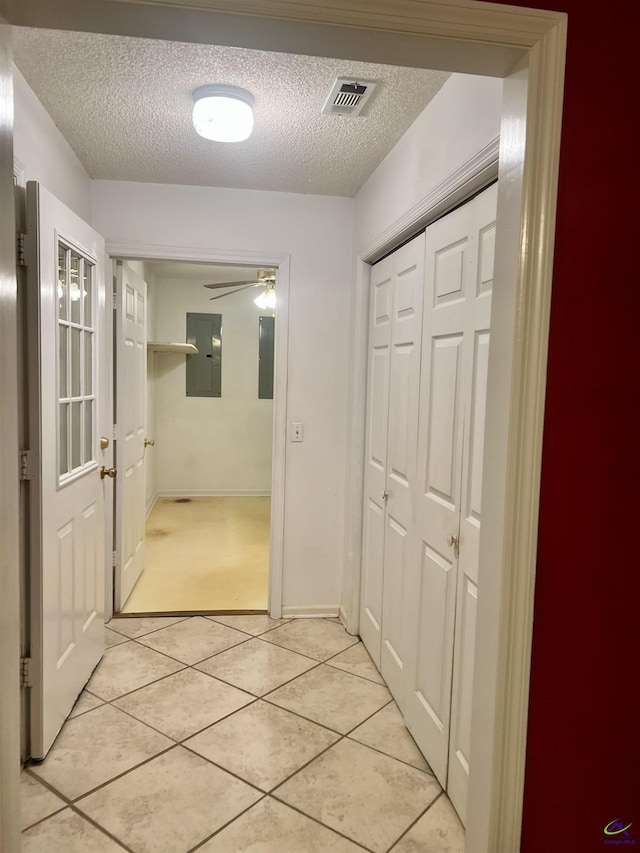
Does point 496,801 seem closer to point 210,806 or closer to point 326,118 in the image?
point 210,806

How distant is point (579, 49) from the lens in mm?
1058

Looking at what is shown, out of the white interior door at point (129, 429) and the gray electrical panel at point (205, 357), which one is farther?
the gray electrical panel at point (205, 357)

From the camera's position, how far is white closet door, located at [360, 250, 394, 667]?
8.53 feet

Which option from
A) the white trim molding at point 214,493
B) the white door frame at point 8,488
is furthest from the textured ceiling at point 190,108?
the white trim molding at point 214,493

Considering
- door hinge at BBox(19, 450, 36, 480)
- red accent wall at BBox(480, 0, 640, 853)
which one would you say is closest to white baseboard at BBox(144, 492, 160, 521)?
door hinge at BBox(19, 450, 36, 480)

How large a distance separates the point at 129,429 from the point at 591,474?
9.17ft

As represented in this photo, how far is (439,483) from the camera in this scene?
1931 millimetres

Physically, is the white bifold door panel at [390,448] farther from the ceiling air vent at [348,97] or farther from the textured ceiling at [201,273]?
the textured ceiling at [201,273]

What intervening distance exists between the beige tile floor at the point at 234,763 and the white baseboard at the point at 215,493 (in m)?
3.39

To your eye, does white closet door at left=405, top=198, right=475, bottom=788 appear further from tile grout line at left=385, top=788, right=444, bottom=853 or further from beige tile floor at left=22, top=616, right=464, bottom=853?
beige tile floor at left=22, top=616, right=464, bottom=853

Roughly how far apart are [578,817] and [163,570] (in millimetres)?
3215

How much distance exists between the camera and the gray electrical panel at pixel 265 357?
6242 millimetres

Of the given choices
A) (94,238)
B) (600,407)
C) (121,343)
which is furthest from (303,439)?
(600,407)

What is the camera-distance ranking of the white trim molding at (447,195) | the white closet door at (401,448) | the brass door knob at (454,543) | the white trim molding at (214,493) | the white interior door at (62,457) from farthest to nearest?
the white trim molding at (214,493) → the white closet door at (401,448) → the white interior door at (62,457) → the brass door knob at (454,543) → the white trim molding at (447,195)
